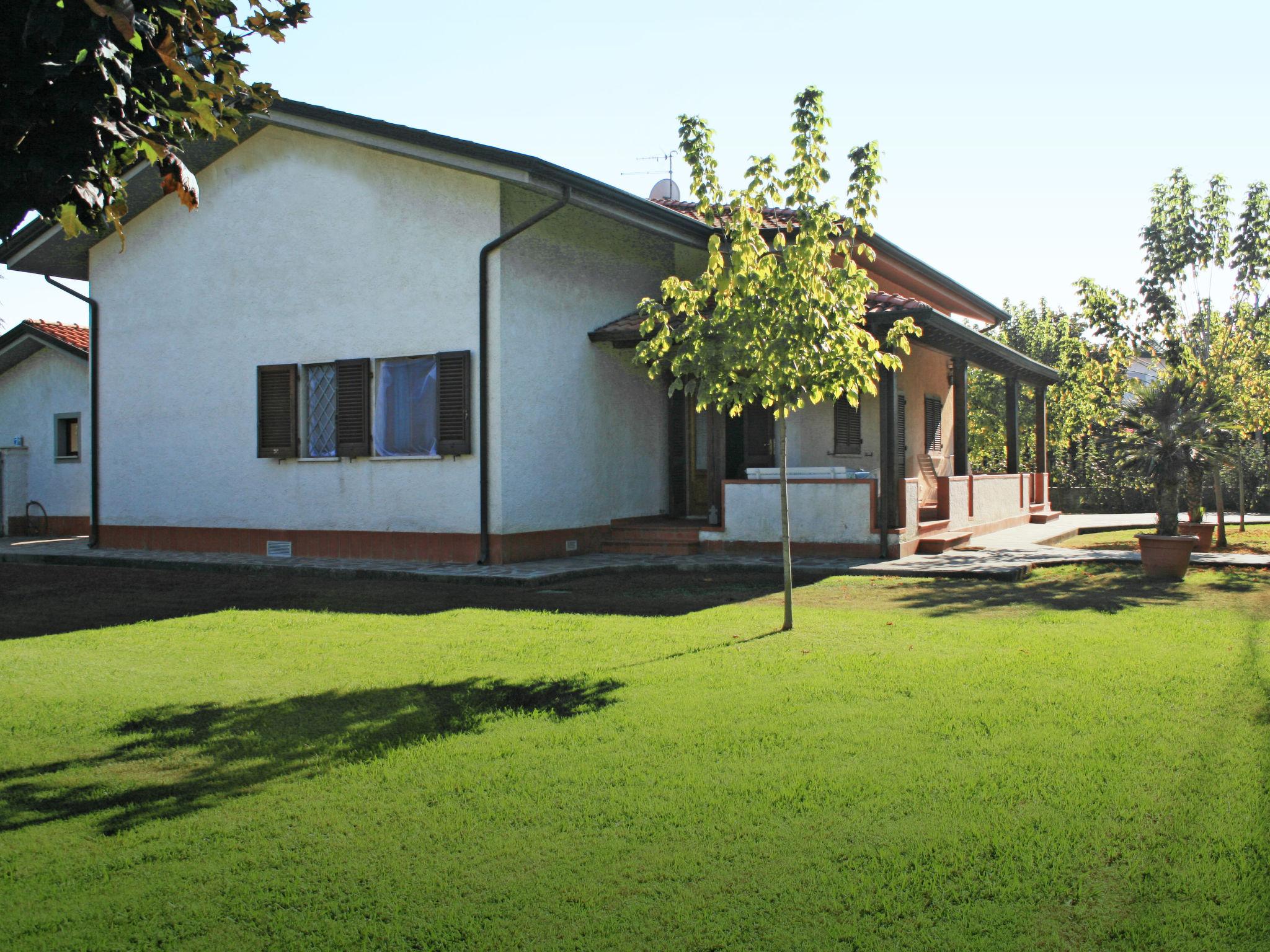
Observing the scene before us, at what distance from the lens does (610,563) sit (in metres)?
12.7

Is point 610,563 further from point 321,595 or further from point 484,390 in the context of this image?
point 321,595

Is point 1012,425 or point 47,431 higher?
point 47,431

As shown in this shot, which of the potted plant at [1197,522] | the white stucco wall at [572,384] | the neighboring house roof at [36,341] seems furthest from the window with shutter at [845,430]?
the neighboring house roof at [36,341]

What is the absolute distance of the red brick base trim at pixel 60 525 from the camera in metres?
19.5

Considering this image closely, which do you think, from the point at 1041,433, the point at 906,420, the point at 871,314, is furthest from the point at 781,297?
the point at 1041,433

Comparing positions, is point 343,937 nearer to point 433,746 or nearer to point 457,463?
point 433,746

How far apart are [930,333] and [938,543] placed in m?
2.96

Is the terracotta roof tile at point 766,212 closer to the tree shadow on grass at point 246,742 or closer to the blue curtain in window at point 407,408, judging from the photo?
the blue curtain in window at point 407,408

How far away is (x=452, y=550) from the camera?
12836 mm

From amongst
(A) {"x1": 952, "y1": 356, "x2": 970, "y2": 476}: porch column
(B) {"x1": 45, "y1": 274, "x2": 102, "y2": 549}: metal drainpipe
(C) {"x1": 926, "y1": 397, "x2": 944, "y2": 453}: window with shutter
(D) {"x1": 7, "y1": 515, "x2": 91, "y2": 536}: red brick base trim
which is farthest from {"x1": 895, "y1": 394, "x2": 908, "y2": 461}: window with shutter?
(D) {"x1": 7, "y1": 515, "x2": 91, "y2": 536}: red brick base trim

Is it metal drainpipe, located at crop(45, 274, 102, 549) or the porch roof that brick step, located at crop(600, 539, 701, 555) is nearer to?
the porch roof

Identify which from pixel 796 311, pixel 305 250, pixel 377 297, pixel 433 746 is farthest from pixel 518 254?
pixel 433 746

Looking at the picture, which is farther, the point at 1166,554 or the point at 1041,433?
the point at 1041,433

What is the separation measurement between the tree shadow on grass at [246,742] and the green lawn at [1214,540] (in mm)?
10802
